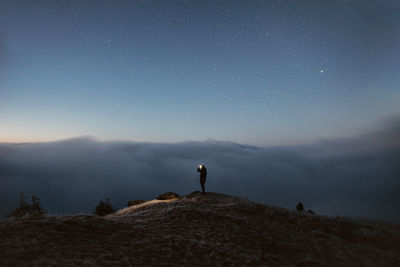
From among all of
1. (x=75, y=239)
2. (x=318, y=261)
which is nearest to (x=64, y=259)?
(x=75, y=239)

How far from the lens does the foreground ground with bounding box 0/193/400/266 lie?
32.9 ft

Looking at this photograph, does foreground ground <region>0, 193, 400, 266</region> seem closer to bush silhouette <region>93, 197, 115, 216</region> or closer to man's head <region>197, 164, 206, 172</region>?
man's head <region>197, 164, 206, 172</region>

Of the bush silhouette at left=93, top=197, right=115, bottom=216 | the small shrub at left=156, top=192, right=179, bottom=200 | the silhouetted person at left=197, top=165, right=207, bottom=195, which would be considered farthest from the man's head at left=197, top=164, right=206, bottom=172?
the bush silhouette at left=93, top=197, right=115, bottom=216

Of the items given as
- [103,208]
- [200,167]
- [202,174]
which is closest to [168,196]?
[202,174]

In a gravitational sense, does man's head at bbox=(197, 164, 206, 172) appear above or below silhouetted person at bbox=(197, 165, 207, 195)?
above

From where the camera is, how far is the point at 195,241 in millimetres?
12758

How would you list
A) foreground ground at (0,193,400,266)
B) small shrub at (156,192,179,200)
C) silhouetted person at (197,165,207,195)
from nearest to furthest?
foreground ground at (0,193,400,266) → silhouetted person at (197,165,207,195) → small shrub at (156,192,179,200)

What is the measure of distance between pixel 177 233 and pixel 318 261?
7904 millimetres

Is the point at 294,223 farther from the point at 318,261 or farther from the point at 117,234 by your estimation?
the point at 117,234

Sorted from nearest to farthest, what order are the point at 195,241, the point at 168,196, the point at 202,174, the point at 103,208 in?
the point at 195,241, the point at 202,174, the point at 168,196, the point at 103,208

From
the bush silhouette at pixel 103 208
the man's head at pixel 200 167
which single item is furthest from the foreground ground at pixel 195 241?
the bush silhouette at pixel 103 208

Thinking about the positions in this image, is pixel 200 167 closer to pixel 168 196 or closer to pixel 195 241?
pixel 168 196

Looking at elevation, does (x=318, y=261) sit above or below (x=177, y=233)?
below

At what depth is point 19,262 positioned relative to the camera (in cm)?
872
